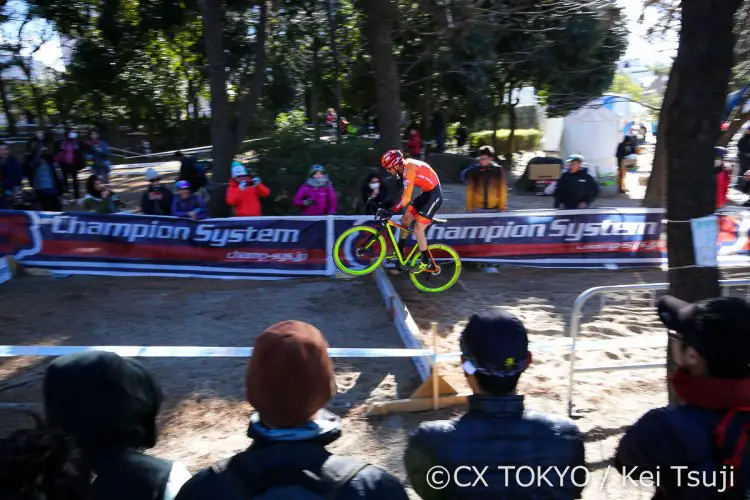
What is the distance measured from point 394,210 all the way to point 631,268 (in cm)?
439

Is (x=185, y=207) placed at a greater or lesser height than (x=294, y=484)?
lesser

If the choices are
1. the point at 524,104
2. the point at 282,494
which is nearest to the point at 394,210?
A: the point at 282,494

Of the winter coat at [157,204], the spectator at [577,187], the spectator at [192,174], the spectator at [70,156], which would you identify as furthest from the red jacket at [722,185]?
the spectator at [70,156]

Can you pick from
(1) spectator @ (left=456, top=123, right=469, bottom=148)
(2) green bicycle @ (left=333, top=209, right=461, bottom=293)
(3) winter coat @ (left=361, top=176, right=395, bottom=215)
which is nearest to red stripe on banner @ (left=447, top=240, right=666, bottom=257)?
(2) green bicycle @ (left=333, top=209, right=461, bottom=293)

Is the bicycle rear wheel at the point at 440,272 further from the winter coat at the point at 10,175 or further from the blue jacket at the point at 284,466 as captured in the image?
the winter coat at the point at 10,175

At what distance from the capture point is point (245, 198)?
10.7 m

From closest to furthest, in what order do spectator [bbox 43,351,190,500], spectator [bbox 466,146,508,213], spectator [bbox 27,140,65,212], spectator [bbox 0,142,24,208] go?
spectator [bbox 43,351,190,500] < spectator [bbox 466,146,508,213] < spectator [bbox 0,142,24,208] < spectator [bbox 27,140,65,212]

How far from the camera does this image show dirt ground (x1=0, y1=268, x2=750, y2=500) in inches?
205

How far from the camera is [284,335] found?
1902 mm

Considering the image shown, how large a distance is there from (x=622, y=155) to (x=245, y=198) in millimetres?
12734

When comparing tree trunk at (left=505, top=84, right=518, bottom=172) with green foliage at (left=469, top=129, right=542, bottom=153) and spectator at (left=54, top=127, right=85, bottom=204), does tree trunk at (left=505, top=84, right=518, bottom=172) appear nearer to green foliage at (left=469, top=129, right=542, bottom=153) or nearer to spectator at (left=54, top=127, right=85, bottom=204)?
green foliage at (left=469, top=129, right=542, bottom=153)

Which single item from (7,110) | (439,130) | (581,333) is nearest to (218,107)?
(581,333)

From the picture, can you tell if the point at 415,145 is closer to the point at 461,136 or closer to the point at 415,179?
the point at 461,136

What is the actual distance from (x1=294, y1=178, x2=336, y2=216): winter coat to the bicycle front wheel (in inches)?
41.5
